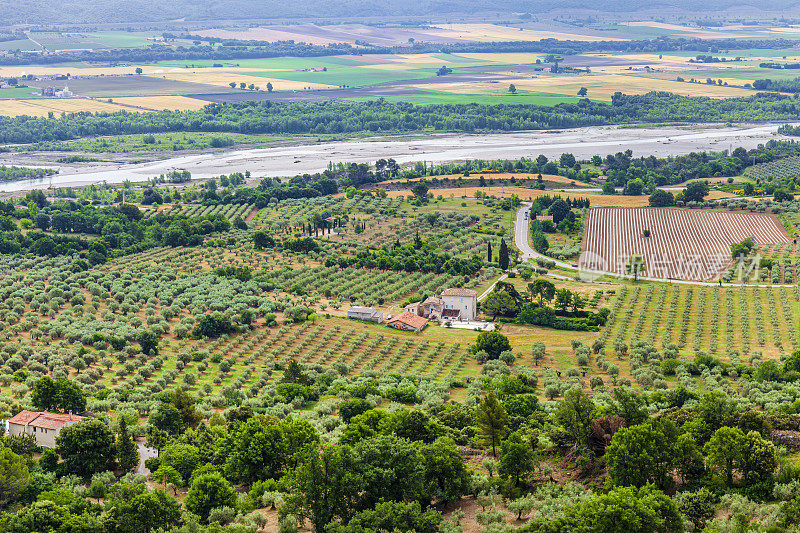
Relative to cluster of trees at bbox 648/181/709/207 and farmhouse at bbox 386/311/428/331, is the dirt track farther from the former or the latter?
farmhouse at bbox 386/311/428/331

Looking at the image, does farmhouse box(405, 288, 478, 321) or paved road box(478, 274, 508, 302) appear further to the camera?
paved road box(478, 274, 508, 302)

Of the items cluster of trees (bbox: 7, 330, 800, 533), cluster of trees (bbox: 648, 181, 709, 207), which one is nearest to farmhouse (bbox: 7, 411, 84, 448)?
cluster of trees (bbox: 7, 330, 800, 533)

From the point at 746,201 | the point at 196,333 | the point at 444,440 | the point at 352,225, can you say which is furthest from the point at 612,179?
the point at 444,440

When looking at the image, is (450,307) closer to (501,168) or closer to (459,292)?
(459,292)

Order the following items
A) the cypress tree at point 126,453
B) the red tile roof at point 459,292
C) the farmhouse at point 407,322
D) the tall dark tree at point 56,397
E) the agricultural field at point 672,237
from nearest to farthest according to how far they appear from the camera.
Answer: the cypress tree at point 126,453 < the tall dark tree at point 56,397 < the farmhouse at point 407,322 < the red tile roof at point 459,292 < the agricultural field at point 672,237

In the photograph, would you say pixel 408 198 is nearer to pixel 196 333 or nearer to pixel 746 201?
pixel 746 201

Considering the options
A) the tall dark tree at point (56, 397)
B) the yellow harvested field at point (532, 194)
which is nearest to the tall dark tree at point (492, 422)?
the tall dark tree at point (56, 397)

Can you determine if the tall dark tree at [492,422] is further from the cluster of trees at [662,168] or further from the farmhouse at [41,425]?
the cluster of trees at [662,168]
